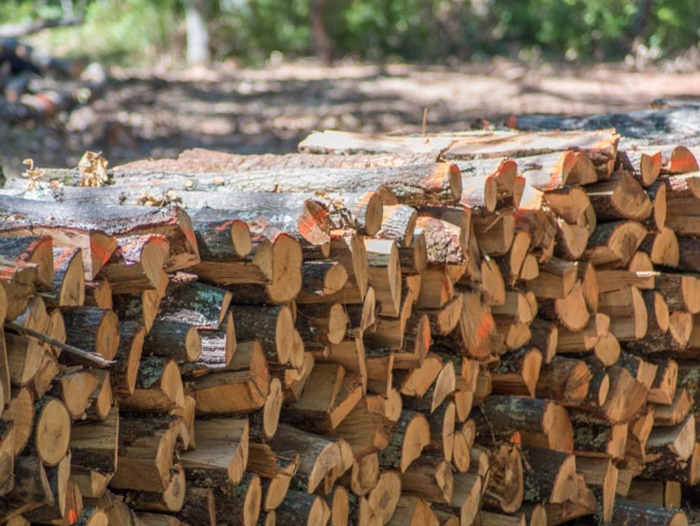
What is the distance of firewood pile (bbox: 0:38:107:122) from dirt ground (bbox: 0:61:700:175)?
16 centimetres

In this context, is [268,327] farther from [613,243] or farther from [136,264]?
[613,243]

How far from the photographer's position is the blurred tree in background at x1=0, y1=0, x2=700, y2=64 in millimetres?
15328

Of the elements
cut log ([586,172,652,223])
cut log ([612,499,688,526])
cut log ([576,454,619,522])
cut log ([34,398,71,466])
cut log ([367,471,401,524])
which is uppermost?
cut log ([586,172,652,223])

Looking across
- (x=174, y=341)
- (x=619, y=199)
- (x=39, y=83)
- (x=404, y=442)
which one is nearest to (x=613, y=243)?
(x=619, y=199)

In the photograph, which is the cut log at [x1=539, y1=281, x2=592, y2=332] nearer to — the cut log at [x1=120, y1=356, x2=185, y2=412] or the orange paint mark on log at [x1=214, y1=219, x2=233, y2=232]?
the orange paint mark on log at [x1=214, y1=219, x2=233, y2=232]

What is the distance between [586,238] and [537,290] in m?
0.30

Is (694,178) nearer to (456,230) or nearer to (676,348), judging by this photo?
(676,348)

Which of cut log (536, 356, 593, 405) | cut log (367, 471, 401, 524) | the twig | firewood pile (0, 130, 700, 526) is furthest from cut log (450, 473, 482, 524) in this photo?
the twig

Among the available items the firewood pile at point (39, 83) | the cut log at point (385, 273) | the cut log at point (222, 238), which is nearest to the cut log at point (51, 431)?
the cut log at point (222, 238)

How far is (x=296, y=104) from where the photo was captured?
1136cm

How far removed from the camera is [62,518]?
7.80 ft

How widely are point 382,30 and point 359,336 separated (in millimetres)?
13363

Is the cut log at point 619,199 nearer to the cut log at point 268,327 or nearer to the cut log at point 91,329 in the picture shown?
the cut log at point 268,327

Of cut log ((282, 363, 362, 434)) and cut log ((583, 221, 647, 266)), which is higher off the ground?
cut log ((583, 221, 647, 266))
